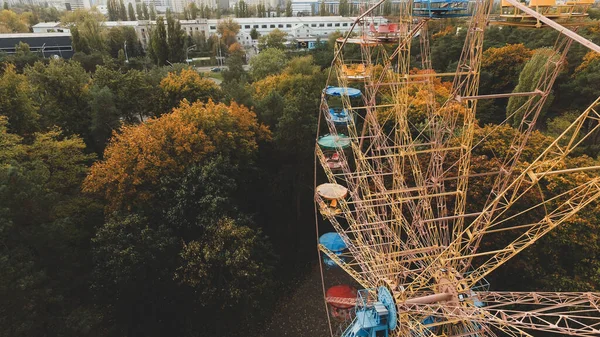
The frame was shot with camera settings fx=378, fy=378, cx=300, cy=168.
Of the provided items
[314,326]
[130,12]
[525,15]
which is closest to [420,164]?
[314,326]

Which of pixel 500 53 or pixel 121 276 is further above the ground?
pixel 500 53

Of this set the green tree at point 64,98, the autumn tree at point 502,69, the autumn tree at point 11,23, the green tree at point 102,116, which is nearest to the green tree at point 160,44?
the green tree at point 64,98

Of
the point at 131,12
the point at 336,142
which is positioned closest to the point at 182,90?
the point at 336,142

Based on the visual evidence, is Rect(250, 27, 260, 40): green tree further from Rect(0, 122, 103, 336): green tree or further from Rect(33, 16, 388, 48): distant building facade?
Rect(0, 122, 103, 336): green tree

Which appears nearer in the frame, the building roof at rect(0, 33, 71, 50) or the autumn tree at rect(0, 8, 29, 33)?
the building roof at rect(0, 33, 71, 50)

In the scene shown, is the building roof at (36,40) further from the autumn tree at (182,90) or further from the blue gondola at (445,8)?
the blue gondola at (445,8)

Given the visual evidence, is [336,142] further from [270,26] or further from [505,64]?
[270,26]

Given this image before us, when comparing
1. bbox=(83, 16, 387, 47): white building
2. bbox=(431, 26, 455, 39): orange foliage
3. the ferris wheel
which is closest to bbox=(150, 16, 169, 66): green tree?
the ferris wheel

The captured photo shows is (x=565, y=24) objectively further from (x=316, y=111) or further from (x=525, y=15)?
(x=316, y=111)
